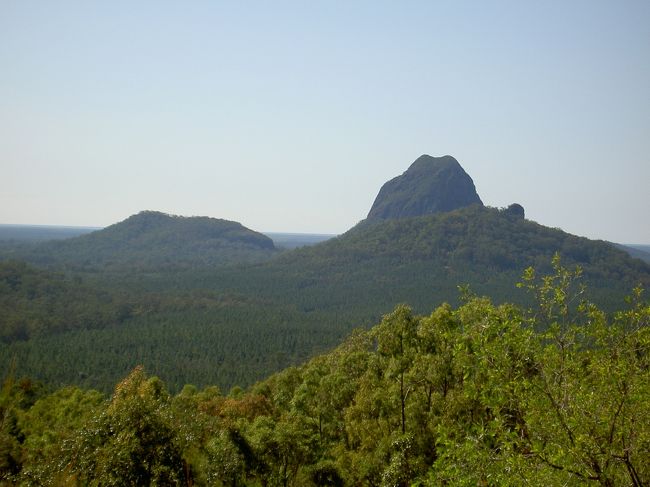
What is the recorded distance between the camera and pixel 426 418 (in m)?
24.1

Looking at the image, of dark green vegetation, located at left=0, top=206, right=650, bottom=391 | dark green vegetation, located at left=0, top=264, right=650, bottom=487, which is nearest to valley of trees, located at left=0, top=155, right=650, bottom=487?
dark green vegetation, located at left=0, top=264, right=650, bottom=487

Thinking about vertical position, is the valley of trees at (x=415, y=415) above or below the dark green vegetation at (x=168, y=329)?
above

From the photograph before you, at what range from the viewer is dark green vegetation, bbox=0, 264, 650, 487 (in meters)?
10.2

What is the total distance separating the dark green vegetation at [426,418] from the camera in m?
10.2

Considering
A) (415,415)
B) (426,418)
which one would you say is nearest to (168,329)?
(415,415)

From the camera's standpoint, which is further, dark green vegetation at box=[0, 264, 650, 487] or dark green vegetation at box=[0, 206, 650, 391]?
dark green vegetation at box=[0, 206, 650, 391]

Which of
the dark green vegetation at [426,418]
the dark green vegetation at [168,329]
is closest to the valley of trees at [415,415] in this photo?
the dark green vegetation at [426,418]

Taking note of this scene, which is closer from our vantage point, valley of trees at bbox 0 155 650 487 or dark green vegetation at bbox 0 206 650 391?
valley of trees at bbox 0 155 650 487

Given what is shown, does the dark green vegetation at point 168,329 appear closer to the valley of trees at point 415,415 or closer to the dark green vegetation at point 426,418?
the valley of trees at point 415,415

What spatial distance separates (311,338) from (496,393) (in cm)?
12542

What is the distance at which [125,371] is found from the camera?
103500 mm

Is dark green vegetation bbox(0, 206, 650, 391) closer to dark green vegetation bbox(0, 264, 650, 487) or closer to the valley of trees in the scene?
the valley of trees

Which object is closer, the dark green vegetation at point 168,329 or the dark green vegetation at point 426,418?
the dark green vegetation at point 426,418

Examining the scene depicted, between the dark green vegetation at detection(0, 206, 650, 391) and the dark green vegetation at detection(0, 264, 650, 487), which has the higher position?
the dark green vegetation at detection(0, 264, 650, 487)
